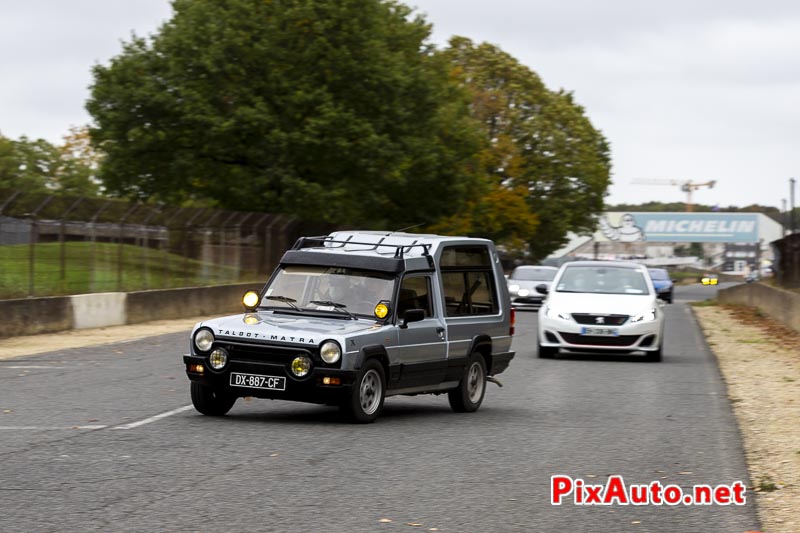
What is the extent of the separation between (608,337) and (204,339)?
11.0m

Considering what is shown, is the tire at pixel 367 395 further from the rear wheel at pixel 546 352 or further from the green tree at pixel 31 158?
the green tree at pixel 31 158

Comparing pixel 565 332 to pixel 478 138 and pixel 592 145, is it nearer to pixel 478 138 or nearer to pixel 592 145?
pixel 478 138

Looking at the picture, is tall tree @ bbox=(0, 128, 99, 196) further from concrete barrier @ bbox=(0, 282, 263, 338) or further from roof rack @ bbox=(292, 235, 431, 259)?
roof rack @ bbox=(292, 235, 431, 259)

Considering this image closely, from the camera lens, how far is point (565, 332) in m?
21.3

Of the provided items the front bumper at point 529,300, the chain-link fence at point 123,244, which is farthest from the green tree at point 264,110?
the front bumper at point 529,300

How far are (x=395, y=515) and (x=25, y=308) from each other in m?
17.4

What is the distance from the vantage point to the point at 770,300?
3725cm

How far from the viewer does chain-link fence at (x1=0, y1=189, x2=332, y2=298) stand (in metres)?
24.7

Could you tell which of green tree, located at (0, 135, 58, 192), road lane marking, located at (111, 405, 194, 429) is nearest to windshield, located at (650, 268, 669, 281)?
road lane marking, located at (111, 405, 194, 429)

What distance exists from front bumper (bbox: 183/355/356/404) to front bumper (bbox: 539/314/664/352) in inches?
416

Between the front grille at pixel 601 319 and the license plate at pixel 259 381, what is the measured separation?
1085 centimetres

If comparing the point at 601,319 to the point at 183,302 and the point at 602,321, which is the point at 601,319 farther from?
the point at 183,302

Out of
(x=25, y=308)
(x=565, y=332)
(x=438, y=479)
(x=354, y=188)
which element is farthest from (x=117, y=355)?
(x=354, y=188)
